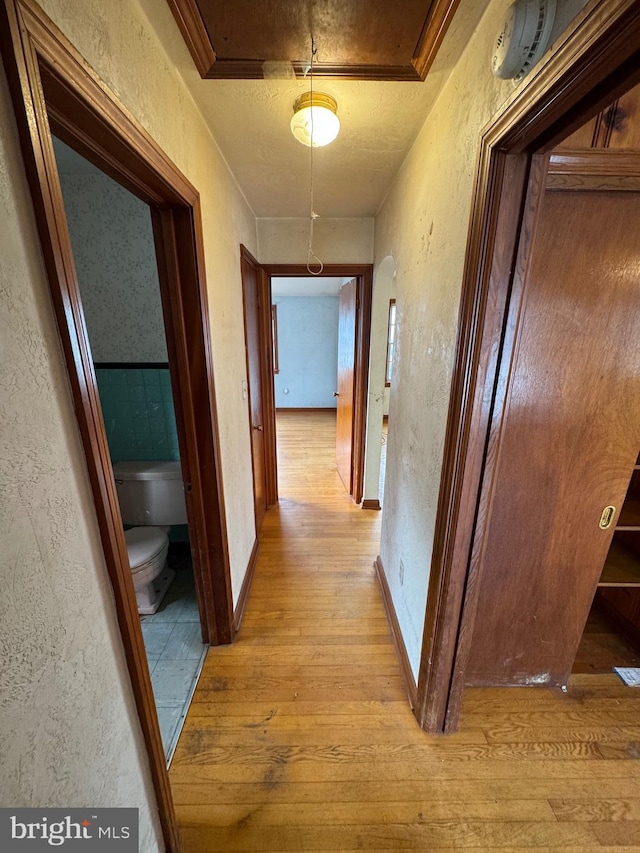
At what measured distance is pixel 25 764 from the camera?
514mm

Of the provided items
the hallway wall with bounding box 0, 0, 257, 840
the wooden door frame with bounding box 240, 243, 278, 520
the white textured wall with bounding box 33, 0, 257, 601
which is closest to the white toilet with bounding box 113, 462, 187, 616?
the white textured wall with bounding box 33, 0, 257, 601

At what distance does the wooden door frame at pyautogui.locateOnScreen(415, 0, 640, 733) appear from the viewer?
0.53 meters

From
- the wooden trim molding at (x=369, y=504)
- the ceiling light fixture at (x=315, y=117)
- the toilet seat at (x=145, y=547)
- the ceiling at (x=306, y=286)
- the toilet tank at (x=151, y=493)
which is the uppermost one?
the ceiling at (x=306, y=286)

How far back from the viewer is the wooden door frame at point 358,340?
2479mm

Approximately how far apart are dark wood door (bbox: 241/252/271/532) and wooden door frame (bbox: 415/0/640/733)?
4.85 feet

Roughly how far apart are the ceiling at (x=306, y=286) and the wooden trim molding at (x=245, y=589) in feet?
13.0

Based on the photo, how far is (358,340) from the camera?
2678 mm

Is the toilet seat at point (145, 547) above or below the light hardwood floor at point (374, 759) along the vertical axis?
above

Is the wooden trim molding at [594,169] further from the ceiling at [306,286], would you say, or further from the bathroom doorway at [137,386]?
the ceiling at [306,286]

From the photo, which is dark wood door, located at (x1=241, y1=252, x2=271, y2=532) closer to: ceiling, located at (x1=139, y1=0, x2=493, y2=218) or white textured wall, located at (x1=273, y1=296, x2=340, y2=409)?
ceiling, located at (x1=139, y1=0, x2=493, y2=218)

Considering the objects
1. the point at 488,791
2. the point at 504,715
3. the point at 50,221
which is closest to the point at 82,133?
the point at 50,221

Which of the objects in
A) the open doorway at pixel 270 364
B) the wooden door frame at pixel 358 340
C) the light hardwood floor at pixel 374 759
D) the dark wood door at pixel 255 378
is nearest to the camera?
the light hardwood floor at pixel 374 759

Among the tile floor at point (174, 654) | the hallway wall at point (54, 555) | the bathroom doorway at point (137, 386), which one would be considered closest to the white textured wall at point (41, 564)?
the hallway wall at point (54, 555)

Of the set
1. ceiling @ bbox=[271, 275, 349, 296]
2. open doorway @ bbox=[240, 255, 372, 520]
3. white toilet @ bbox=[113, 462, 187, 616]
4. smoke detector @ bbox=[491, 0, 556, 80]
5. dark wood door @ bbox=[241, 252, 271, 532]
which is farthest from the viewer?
ceiling @ bbox=[271, 275, 349, 296]
